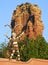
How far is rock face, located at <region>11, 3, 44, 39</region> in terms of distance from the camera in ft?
284

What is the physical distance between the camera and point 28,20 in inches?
3629

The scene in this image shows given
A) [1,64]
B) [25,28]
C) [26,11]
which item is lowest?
[1,64]

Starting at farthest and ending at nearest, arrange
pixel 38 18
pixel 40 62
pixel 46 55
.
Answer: pixel 38 18, pixel 46 55, pixel 40 62

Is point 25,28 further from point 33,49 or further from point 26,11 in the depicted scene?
point 33,49

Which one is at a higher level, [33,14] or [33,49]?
[33,14]

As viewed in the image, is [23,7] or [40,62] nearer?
[40,62]

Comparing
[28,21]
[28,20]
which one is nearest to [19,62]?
[28,21]

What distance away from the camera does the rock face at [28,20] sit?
284 ft

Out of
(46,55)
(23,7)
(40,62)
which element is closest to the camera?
(40,62)

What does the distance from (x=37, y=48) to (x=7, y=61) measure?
25741mm

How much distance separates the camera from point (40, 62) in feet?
111

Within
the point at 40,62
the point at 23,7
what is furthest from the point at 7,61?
the point at 23,7

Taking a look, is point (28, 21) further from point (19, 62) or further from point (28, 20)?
point (19, 62)

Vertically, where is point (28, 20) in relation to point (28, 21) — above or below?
above
